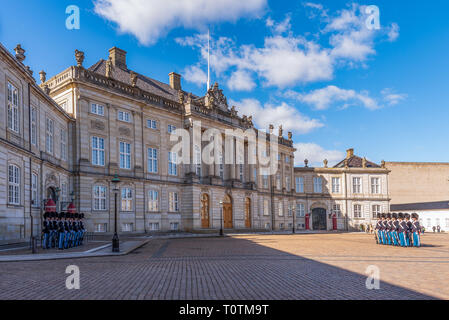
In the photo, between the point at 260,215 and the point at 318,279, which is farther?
the point at 260,215

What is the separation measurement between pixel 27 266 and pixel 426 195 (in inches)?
3251

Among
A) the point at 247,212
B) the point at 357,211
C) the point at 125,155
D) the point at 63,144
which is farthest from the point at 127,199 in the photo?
the point at 357,211

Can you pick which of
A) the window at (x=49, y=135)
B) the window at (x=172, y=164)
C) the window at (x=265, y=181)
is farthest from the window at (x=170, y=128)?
the window at (x=265, y=181)

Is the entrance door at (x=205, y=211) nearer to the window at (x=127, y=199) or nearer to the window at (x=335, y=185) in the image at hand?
the window at (x=127, y=199)

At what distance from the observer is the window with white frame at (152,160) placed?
1619 inches

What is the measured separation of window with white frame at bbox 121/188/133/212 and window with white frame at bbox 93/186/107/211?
2.10m

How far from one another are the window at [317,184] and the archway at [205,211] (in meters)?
27.5

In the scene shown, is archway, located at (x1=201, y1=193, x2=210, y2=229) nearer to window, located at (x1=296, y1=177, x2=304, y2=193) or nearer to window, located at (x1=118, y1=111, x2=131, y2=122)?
window, located at (x1=118, y1=111, x2=131, y2=122)

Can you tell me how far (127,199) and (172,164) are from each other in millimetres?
7621

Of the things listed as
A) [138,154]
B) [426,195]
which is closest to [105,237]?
[138,154]

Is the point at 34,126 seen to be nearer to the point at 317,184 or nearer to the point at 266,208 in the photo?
the point at 266,208

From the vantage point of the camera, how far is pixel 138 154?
39.6m

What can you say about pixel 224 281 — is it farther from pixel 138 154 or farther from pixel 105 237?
pixel 138 154

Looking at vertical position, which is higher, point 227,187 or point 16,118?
point 16,118
